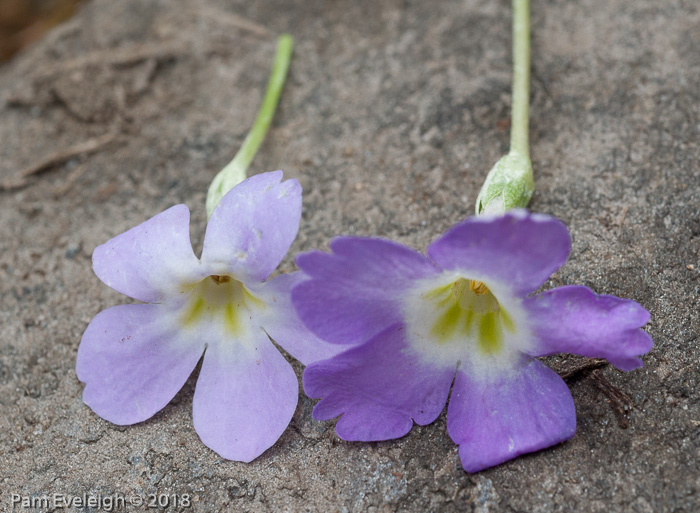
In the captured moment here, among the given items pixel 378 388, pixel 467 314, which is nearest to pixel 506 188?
pixel 467 314

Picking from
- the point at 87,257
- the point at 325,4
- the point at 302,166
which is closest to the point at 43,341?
the point at 87,257

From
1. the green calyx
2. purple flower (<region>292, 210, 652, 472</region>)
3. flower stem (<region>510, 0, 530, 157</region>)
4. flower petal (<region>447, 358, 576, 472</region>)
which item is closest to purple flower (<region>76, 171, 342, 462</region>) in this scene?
purple flower (<region>292, 210, 652, 472</region>)

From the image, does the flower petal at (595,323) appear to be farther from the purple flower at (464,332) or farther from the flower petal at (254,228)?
the flower petal at (254,228)

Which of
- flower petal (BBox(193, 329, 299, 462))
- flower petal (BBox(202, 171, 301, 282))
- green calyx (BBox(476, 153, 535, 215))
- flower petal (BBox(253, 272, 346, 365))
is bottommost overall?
flower petal (BBox(193, 329, 299, 462))

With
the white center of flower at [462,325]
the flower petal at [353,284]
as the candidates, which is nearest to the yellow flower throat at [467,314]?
the white center of flower at [462,325]

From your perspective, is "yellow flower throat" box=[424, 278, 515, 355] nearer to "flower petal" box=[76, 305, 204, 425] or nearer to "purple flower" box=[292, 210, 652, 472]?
"purple flower" box=[292, 210, 652, 472]

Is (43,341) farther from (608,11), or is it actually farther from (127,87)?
(608,11)
